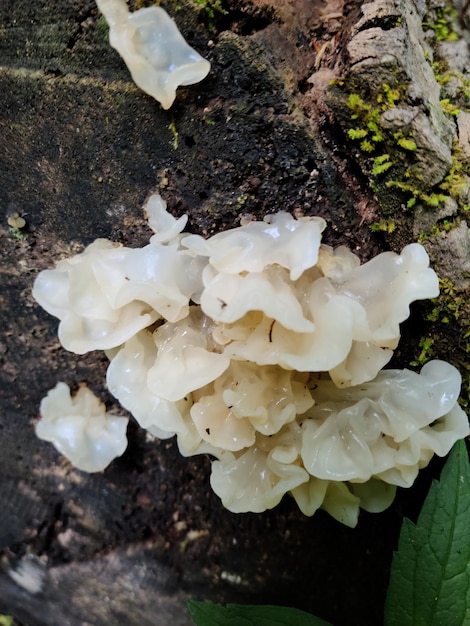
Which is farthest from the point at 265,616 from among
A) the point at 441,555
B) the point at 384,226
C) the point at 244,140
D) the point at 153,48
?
the point at 153,48

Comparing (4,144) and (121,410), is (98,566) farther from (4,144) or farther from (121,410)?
(4,144)

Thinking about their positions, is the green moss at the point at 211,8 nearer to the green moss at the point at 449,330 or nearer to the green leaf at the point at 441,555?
the green moss at the point at 449,330

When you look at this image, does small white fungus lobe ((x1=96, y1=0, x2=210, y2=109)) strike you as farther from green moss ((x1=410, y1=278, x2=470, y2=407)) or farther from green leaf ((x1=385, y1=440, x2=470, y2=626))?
green leaf ((x1=385, y1=440, x2=470, y2=626))

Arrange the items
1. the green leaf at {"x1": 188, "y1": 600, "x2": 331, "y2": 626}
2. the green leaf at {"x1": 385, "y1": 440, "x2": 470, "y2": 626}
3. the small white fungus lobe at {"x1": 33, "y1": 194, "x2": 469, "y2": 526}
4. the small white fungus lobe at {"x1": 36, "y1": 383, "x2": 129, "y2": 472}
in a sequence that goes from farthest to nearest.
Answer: the small white fungus lobe at {"x1": 36, "y1": 383, "x2": 129, "y2": 472}
the green leaf at {"x1": 188, "y1": 600, "x2": 331, "y2": 626}
the green leaf at {"x1": 385, "y1": 440, "x2": 470, "y2": 626}
the small white fungus lobe at {"x1": 33, "y1": 194, "x2": 469, "y2": 526}

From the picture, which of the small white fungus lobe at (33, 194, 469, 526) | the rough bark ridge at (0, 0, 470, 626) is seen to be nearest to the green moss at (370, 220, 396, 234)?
the rough bark ridge at (0, 0, 470, 626)

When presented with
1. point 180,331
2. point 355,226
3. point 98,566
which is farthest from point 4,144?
point 98,566

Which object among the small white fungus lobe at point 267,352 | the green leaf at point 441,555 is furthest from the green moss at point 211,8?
the green leaf at point 441,555

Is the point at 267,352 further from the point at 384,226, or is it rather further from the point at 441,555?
the point at 441,555
